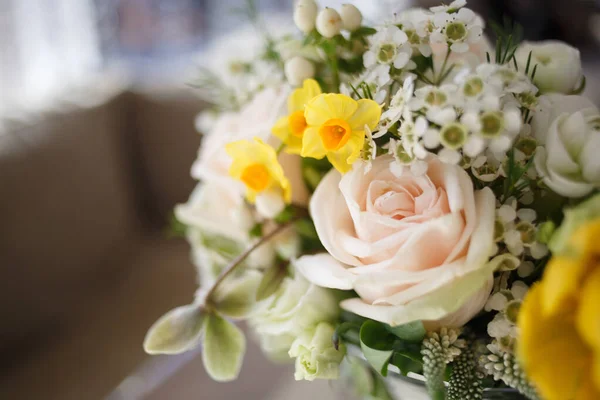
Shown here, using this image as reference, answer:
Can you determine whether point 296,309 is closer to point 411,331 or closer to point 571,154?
point 411,331

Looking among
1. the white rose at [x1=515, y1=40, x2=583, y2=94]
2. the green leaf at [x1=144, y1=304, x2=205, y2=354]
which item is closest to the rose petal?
the green leaf at [x1=144, y1=304, x2=205, y2=354]

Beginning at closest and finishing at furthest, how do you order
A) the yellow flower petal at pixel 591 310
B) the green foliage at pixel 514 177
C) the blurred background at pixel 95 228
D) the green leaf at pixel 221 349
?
the yellow flower petal at pixel 591 310 < the green foliage at pixel 514 177 < the green leaf at pixel 221 349 < the blurred background at pixel 95 228

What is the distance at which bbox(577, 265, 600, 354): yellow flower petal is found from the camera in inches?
9.7

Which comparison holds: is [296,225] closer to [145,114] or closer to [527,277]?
[527,277]

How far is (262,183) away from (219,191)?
9 cm

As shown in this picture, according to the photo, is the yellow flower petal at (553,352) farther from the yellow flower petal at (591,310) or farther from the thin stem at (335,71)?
the thin stem at (335,71)

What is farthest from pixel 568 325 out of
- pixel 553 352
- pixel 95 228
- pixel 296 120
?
pixel 95 228

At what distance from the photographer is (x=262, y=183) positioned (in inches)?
17.7

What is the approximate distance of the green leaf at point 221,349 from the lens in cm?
45

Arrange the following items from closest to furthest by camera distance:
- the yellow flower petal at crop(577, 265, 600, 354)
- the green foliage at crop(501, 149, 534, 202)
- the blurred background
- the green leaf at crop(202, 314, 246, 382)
Result: 1. the yellow flower petal at crop(577, 265, 600, 354)
2. the green foliage at crop(501, 149, 534, 202)
3. the green leaf at crop(202, 314, 246, 382)
4. the blurred background

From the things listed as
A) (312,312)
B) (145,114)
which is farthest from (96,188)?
(312,312)

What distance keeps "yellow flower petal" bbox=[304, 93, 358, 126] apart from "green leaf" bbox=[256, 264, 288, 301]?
0.57 ft

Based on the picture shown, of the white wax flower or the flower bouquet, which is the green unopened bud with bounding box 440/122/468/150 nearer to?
the flower bouquet

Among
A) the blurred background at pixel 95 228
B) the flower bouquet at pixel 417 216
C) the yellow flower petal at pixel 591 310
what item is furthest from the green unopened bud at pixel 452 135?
the blurred background at pixel 95 228
